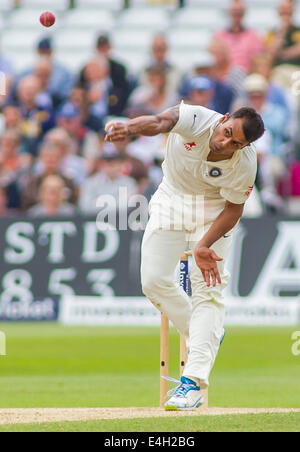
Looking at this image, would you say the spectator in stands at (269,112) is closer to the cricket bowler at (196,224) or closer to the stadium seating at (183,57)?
the stadium seating at (183,57)

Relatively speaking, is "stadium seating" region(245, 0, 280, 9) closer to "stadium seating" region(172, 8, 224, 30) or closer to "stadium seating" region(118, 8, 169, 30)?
"stadium seating" region(172, 8, 224, 30)

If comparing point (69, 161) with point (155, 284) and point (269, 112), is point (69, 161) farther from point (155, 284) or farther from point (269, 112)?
point (155, 284)

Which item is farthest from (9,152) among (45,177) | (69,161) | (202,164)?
(202,164)

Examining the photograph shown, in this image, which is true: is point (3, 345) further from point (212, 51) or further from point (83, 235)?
point (212, 51)

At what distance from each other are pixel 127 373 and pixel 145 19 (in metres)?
10.2

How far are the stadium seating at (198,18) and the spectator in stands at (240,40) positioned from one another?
6.87ft

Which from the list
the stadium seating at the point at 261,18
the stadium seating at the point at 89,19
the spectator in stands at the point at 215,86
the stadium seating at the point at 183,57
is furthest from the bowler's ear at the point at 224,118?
the stadium seating at the point at 89,19

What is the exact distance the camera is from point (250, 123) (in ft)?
20.6

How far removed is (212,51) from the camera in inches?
634

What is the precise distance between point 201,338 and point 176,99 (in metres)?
9.18

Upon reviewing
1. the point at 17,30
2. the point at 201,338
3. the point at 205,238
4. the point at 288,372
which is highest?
the point at 17,30

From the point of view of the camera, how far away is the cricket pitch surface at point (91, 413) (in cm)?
673
